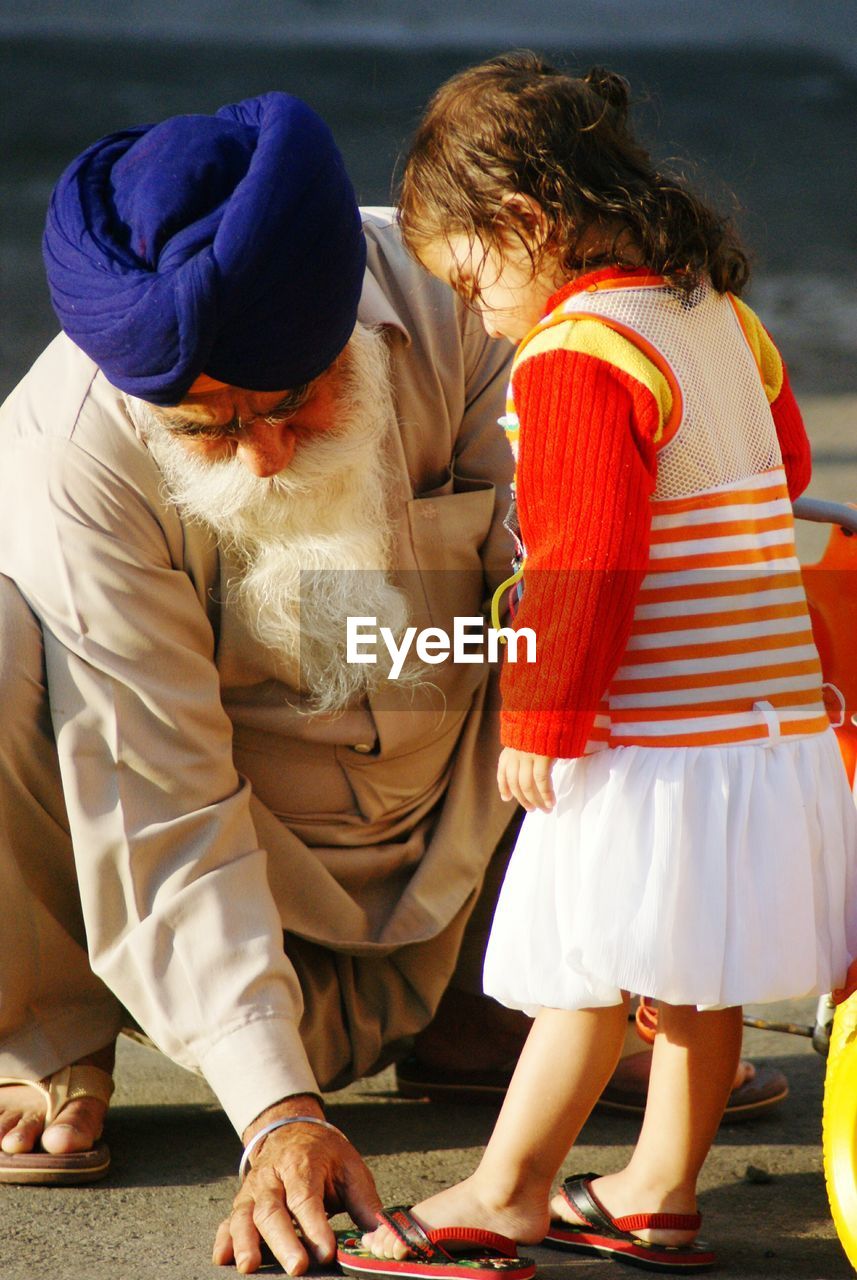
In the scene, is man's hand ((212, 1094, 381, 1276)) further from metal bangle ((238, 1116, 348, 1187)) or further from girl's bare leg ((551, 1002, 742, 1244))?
girl's bare leg ((551, 1002, 742, 1244))

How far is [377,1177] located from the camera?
233 centimetres

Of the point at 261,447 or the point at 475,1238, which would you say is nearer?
the point at 475,1238

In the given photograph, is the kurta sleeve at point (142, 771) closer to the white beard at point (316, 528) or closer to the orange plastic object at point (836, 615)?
the white beard at point (316, 528)

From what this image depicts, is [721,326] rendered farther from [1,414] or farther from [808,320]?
[808,320]

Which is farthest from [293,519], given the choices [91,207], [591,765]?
[591,765]

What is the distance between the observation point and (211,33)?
13180 mm

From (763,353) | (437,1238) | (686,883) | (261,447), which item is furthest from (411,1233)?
(763,353)

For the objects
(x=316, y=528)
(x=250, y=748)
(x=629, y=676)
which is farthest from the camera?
(x=250, y=748)

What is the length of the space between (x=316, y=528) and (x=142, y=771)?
42cm

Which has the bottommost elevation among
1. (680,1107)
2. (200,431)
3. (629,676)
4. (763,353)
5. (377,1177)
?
(377,1177)

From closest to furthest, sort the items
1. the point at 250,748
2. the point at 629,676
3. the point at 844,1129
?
the point at 844,1129, the point at 629,676, the point at 250,748

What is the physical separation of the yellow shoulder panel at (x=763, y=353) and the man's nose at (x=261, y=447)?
62cm

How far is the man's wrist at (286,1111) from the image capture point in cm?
207

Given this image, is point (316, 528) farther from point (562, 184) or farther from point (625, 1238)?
point (625, 1238)
